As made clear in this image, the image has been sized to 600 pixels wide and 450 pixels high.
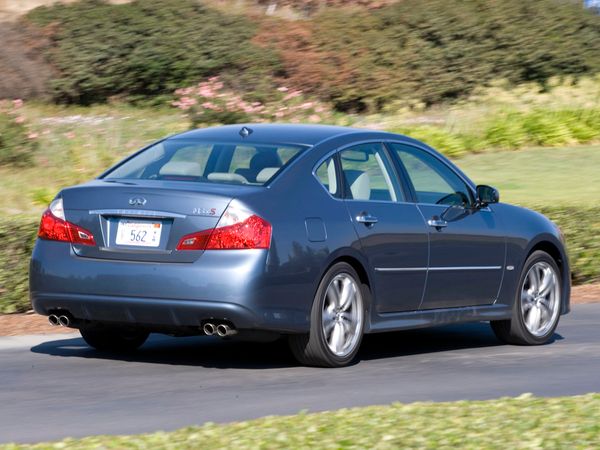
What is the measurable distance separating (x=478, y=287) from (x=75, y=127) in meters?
12.9

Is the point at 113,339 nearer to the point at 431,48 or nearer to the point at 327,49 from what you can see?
the point at 327,49

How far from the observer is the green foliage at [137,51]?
82.6 ft

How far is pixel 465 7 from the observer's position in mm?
28750

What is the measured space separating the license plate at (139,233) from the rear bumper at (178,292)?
132 millimetres

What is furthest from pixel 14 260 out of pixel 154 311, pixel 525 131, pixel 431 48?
pixel 431 48

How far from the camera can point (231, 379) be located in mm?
8875

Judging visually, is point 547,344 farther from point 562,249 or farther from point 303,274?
point 303,274

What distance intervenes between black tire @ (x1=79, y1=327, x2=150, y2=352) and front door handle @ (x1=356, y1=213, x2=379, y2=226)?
1756 mm

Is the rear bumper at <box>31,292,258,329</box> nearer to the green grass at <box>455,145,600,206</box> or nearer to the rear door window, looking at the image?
the rear door window

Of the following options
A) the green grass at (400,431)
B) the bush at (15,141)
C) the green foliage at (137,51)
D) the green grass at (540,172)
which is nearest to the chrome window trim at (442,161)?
the green grass at (400,431)

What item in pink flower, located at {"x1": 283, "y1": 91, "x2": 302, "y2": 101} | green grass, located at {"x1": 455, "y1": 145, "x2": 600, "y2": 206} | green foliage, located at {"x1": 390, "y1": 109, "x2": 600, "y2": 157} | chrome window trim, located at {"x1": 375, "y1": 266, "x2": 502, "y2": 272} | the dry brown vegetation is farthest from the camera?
pink flower, located at {"x1": 283, "y1": 91, "x2": 302, "y2": 101}

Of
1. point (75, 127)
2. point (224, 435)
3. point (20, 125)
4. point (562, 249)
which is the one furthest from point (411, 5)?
point (224, 435)

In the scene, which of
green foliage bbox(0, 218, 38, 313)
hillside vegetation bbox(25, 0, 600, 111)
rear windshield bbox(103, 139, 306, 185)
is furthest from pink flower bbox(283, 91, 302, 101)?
rear windshield bbox(103, 139, 306, 185)

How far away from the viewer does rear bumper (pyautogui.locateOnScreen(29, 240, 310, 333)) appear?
28.0ft
